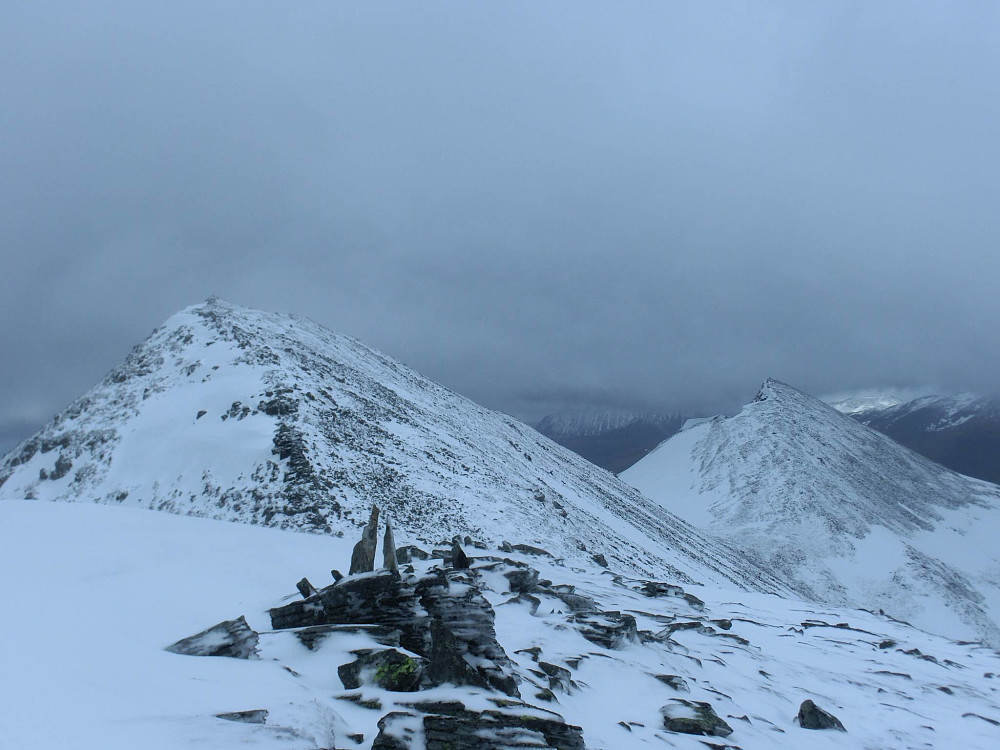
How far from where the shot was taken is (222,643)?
9.58m

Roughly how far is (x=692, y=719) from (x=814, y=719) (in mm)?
4043

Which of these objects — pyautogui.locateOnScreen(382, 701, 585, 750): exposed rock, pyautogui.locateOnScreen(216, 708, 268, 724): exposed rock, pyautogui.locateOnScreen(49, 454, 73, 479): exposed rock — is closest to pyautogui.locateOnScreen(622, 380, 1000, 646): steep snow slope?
pyautogui.locateOnScreen(49, 454, 73, 479): exposed rock

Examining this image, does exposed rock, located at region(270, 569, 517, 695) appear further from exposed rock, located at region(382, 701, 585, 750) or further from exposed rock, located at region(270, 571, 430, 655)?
exposed rock, located at region(382, 701, 585, 750)

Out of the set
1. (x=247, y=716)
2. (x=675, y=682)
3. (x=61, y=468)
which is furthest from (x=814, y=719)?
(x=61, y=468)

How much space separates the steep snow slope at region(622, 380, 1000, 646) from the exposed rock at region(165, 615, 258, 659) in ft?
243

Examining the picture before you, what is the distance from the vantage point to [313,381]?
3919 cm

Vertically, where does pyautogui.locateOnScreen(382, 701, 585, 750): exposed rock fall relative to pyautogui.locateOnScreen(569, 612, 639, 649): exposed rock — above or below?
above

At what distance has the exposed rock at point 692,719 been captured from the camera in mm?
11164

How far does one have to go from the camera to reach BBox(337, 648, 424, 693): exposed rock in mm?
8852

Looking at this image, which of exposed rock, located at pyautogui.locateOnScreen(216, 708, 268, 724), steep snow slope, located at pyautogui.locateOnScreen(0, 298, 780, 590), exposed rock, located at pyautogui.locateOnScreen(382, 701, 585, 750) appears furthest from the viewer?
steep snow slope, located at pyautogui.locateOnScreen(0, 298, 780, 590)

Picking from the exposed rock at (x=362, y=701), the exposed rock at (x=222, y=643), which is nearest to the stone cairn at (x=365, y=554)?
the exposed rock at (x=222, y=643)

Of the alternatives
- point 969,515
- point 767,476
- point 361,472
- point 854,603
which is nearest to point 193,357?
point 361,472

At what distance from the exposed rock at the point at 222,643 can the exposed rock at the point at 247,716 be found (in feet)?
9.12

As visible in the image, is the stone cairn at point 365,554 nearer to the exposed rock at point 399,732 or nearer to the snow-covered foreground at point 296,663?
the snow-covered foreground at point 296,663
